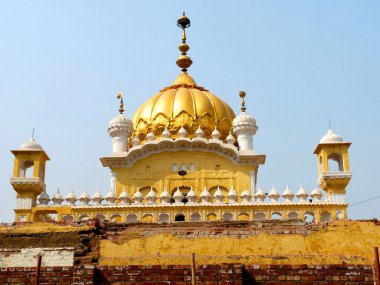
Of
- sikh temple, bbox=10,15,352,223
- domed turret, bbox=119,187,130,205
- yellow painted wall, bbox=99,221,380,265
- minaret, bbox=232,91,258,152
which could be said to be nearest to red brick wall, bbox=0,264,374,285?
yellow painted wall, bbox=99,221,380,265

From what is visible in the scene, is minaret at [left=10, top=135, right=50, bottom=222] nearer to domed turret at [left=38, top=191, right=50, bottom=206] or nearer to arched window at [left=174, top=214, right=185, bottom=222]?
domed turret at [left=38, top=191, right=50, bottom=206]

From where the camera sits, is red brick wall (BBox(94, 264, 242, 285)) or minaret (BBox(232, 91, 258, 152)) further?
minaret (BBox(232, 91, 258, 152))

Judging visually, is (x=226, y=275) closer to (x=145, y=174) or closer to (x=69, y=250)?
(x=69, y=250)

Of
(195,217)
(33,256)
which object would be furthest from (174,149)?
(33,256)

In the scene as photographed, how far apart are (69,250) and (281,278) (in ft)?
12.8

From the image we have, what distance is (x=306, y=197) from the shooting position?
67.8 ft

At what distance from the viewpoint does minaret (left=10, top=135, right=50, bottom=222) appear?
21328 mm

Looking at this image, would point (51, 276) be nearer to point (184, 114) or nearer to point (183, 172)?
point (183, 172)

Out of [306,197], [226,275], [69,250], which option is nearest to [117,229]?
[69,250]

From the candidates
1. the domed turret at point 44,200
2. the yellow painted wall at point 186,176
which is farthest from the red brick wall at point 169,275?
the yellow painted wall at point 186,176

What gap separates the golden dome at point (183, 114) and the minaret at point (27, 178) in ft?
15.9

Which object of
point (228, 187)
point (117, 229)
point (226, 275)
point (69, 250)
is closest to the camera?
point (226, 275)

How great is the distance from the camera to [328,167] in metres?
21.7

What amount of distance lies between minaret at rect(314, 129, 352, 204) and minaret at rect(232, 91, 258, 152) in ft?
9.31
